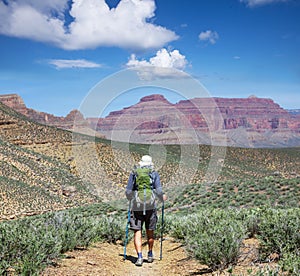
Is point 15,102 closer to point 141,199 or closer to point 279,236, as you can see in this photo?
point 141,199

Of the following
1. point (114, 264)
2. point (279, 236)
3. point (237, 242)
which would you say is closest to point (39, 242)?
point (114, 264)

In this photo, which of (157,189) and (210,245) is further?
(157,189)

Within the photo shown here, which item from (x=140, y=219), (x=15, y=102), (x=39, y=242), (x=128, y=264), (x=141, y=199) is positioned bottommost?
(x=128, y=264)

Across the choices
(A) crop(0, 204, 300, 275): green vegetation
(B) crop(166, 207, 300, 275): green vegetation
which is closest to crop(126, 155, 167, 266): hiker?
(A) crop(0, 204, 300, 275): green vegetation

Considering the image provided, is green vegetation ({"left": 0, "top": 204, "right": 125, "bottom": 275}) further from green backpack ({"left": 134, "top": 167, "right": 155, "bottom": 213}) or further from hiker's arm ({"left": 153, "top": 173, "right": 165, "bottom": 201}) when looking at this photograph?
hiker's arm ({"left": 153, "top": 173, "right": 165, "bottom": 201})

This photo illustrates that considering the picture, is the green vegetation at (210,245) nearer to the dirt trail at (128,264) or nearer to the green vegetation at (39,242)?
the green vegetation at (39,242)

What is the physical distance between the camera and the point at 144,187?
7242mm

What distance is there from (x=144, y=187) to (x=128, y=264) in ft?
5.06

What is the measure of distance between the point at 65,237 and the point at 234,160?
61.9 m

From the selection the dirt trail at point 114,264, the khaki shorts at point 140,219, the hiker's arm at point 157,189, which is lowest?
the dirt trail at point 114,264

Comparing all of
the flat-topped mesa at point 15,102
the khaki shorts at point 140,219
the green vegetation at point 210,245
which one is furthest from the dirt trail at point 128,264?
the flat-topped mesa at point 15,102

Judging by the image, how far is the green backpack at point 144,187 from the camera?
725 cm

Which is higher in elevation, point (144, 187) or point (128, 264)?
point (144, 187)

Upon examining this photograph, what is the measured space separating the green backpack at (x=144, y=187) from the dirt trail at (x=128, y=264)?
3.77 ft
